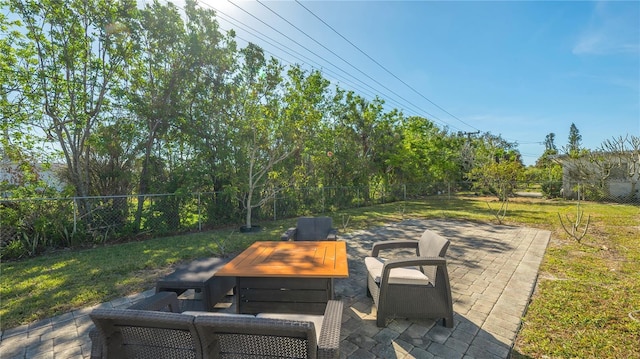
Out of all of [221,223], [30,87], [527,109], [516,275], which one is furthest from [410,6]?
[527,109]

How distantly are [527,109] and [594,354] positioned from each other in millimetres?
28455

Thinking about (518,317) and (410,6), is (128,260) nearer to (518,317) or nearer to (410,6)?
(518,317)

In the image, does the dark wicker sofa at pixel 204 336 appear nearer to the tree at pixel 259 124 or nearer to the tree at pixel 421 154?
A: the tree at pixel 259 124

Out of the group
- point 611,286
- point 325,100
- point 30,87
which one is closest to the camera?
point 611,286

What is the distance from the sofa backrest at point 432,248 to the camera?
260 centimetres

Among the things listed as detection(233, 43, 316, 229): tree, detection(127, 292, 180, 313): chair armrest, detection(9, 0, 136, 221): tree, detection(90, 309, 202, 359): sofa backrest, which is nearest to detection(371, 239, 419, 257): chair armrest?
detection(127, 292, 180, 313): chair armrest

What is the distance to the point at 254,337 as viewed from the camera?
1260 mm

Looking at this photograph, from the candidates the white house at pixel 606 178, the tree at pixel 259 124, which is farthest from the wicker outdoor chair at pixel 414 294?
the white house at pixel 606 178

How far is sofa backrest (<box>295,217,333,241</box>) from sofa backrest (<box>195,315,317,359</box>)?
3199mm

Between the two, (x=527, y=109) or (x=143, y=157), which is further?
(x=527, y=109)

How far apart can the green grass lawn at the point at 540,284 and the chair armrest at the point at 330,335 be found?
5.56ft

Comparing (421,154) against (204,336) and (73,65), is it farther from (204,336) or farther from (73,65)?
(204,336)

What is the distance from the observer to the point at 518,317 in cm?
275

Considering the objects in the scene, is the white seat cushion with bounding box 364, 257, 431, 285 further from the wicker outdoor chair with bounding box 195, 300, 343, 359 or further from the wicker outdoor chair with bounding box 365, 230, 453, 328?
the wicker outdoor chair with bounding box 195, 300, 343, 359
